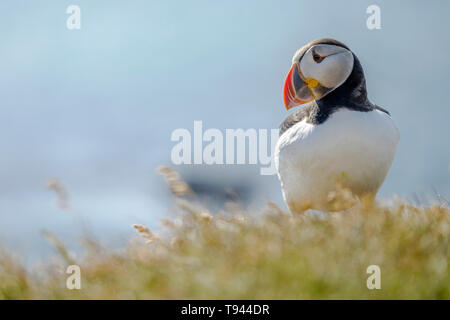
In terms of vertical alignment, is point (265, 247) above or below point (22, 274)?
above

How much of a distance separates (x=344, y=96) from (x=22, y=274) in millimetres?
3816

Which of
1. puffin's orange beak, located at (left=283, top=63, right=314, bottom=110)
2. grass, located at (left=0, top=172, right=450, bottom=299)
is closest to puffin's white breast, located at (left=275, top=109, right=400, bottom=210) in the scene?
puffin's orange beak, located at (left=283, top=63, right=314, bottom=110)

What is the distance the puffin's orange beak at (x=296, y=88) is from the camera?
6.08 metres

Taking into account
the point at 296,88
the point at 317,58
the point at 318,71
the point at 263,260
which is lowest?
the point at 263,260

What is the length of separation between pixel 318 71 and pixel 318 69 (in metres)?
0.02

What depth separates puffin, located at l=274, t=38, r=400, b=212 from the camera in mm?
5512

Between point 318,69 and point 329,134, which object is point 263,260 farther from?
point 318,69

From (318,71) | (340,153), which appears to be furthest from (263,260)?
(318,71)

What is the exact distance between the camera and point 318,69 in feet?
19.3

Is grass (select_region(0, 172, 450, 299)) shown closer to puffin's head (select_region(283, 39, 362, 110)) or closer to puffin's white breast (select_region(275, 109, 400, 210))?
puffin's white breast (select_region(275, 109, 400, 210))

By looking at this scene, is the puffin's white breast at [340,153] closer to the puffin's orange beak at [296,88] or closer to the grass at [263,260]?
the puffin's orange beak at [296,88]

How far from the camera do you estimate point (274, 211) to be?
193 inches
